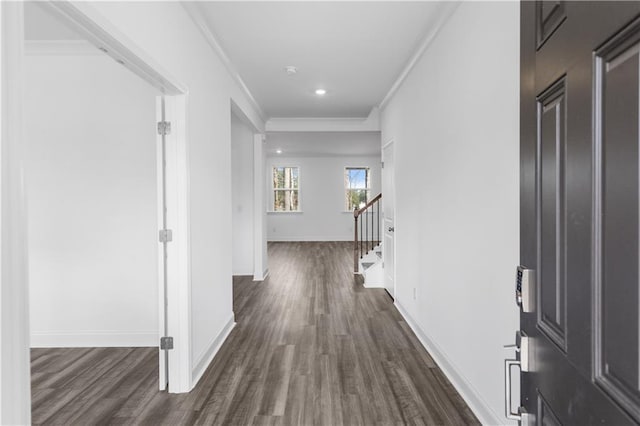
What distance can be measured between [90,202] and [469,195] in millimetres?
3072

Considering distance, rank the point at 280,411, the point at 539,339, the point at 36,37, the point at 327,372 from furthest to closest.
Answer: the point at 36,37 → the point at 327,372 → the point at 280,411 → the point at 539,339

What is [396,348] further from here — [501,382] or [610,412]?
[610,412]

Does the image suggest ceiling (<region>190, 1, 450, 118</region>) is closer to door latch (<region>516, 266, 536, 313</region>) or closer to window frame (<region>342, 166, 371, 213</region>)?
door latch (<region>516, 266, 536, 313</region>)

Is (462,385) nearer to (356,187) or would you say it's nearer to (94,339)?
(94,339)

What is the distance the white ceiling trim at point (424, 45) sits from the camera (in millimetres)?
2526

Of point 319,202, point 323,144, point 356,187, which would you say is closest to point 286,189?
point 319,202

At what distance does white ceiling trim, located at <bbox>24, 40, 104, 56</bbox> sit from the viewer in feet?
10.5

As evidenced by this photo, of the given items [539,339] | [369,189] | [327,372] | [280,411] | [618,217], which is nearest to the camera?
[618,217]

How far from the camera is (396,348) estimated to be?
3242 millimetres

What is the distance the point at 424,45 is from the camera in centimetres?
312

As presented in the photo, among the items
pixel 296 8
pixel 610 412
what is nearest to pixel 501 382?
pixel 610 412

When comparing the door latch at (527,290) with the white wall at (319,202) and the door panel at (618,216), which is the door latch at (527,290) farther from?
the white wall at (319,202)

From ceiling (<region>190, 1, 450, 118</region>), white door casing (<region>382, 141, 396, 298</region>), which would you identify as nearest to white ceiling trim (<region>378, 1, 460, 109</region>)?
ceiling (<region>190, 1, 450, 118</region>)

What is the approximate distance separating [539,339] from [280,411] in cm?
185
